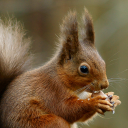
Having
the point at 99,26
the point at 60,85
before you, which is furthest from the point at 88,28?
the point at 99,26

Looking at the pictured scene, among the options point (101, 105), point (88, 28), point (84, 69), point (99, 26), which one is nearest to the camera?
point (101, 105)

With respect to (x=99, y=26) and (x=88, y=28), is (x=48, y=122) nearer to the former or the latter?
(x=88, y=28)

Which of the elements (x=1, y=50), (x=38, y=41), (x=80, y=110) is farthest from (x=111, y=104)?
(x=38, y=41)

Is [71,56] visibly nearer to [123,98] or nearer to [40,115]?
[40,115]

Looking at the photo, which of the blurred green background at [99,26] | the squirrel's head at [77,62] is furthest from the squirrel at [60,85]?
the blurred green background at [99,26]

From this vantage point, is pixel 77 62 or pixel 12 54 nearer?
pixel 77 62

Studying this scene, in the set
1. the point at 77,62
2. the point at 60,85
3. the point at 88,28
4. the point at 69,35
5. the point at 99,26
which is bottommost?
the point at 60,85

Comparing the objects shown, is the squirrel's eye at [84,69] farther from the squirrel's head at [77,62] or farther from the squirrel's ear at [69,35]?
the squirrel's ear at [69,35]

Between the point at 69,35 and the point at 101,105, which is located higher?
the point at 69,35

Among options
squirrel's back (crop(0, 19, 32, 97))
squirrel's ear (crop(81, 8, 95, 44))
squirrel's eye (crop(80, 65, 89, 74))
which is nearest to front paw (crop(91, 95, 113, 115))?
squirrel's eye (crop(80, 65, 89, 74))
